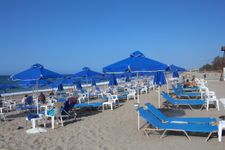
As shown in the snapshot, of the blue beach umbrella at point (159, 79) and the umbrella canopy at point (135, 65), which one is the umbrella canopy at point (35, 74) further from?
the blue beach umbrella at point (159, 79)

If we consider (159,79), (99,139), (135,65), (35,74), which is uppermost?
(135,65)

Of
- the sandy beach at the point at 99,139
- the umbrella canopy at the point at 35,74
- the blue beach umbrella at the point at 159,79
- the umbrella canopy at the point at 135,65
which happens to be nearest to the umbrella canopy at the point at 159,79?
the blue beach umbrella at the point at 159,79

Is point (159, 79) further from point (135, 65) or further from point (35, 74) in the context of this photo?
point (35, 74)

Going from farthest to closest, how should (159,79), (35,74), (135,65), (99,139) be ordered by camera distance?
(159,79), (35,74), (135,65), (99,139)

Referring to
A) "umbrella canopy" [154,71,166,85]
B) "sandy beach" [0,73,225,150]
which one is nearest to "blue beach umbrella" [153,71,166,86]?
"umbrella canopy" [154,71,166,85]

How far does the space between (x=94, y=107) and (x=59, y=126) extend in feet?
12.3

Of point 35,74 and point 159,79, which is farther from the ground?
point 35,74

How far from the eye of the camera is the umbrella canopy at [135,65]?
741cm

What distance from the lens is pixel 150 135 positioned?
20.9ft

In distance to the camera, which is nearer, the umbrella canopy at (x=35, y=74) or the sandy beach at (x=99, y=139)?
the sandy beach at (x=99, y=139)

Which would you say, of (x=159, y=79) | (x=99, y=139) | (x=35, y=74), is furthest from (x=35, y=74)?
(x=159, y=79)

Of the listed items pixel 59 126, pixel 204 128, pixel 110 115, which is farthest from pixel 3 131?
pixel 204 128

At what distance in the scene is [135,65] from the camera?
293 inches

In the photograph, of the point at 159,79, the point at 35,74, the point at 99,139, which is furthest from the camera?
the point at 159,79
